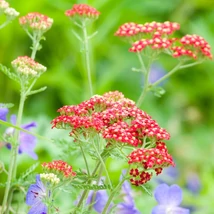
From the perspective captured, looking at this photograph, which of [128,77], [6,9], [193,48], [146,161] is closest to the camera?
[146,161]

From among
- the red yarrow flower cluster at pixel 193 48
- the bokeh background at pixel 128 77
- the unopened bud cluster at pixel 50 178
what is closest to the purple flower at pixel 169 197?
the red yarrow flower cluster at pixel 193 48

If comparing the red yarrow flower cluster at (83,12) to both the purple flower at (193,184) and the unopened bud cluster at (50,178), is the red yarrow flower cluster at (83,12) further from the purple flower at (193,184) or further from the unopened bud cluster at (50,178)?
the purple flower at (193,184)

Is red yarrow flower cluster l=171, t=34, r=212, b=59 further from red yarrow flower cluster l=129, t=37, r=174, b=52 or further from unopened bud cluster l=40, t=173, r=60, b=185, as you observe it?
unopened bud cluster l=40, t=173, r=60, b=185

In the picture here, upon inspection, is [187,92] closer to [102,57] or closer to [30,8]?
[102,57]

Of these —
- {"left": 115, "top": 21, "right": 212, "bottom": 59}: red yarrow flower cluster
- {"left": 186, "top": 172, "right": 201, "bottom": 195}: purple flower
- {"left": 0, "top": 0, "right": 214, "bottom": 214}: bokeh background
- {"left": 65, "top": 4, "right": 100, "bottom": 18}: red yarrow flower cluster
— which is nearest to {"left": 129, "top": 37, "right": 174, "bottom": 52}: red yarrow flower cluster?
{"left": 115, "top": 21, "right": 212, "bottom": 59}: red yarrow flower cluster

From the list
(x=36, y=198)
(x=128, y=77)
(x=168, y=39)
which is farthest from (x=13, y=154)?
(x=128, y=77)

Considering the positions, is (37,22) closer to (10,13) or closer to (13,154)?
(10,13)
